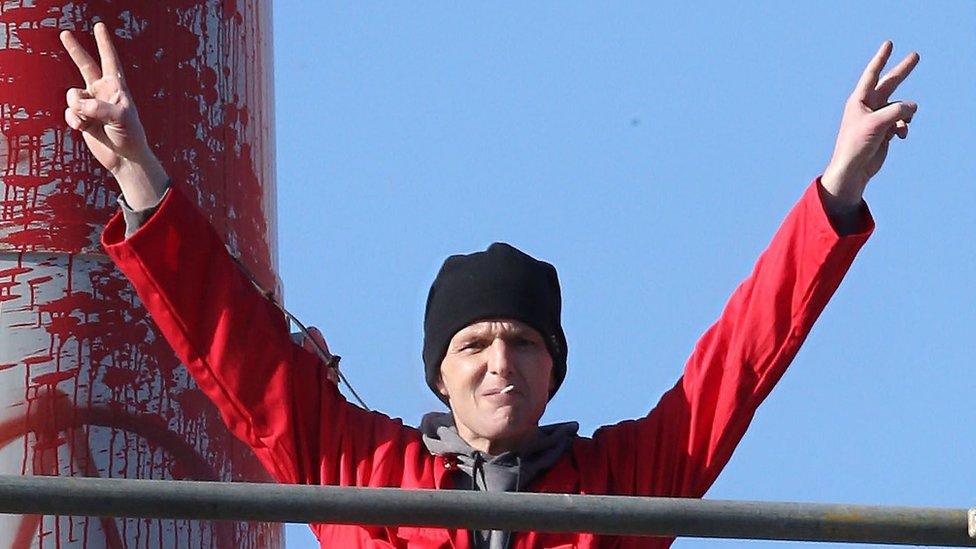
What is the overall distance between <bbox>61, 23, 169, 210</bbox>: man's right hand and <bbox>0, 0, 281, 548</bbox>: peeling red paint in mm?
465

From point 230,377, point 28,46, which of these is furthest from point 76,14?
point 230,377

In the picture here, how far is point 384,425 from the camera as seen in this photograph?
547 centimetres

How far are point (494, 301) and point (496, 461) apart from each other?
333mm

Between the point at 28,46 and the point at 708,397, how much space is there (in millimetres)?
1671

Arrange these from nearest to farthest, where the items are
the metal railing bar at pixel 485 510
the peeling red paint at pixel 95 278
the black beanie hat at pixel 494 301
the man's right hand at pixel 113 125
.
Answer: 1. the metal railing bar at pixel 485 510
2. the man's right hand at pixel 113 125
3. the black beanie hat at pixel 494 301
4. the peeling red paint at pixel 95 278

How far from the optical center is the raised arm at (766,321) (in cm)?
524

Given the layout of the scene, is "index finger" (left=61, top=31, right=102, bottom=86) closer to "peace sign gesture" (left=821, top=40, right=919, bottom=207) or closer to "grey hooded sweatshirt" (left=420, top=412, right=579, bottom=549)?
"grey hooded sweatshirt" (left=420, top=412, right=579, bottom=549)

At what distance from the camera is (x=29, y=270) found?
18.6 ft

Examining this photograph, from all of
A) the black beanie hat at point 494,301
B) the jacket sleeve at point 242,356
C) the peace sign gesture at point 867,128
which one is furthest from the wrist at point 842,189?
the jacket sleeve at point 242,356

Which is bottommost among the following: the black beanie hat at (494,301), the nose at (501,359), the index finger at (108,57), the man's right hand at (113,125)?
the nose at (501,359)

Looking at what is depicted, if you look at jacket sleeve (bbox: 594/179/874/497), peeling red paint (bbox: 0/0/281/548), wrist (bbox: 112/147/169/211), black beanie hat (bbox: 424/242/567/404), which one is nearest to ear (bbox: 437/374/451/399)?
black beanie hat (bbox: 424/242/567/404)

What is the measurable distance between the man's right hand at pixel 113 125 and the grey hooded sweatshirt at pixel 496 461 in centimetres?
76

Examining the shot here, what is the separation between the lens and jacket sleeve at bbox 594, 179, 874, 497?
17.3 feet

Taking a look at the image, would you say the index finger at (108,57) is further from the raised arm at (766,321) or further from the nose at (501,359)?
the raised arm at (766,321)
